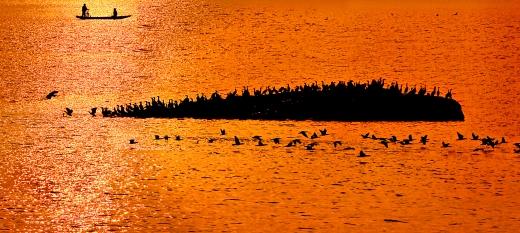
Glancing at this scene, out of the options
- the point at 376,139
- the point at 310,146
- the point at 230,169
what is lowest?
the point at 230,169

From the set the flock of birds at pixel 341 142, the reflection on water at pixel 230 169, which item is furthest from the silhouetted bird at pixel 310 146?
the reflection on water at pixel 230 169

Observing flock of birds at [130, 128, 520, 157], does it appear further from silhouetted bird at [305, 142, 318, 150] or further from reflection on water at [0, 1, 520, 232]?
reflection on water at [0, 1, 520, 232]

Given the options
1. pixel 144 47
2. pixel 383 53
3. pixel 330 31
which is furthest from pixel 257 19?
pixel 383 53

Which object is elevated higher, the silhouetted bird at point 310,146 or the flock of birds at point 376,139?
the flock of birds at point 376,139

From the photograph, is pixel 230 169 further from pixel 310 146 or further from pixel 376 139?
pixel 376 139

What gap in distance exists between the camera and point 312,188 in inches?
873

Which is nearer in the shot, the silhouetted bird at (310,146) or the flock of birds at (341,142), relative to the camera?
the silhouetted bird at (310,146)

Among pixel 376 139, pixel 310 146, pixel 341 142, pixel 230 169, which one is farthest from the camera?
pixel 376 139

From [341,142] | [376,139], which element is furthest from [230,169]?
[376,139]

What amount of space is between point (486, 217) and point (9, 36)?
98.4 metres

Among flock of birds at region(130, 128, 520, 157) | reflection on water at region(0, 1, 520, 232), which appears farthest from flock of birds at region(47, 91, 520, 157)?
reflection on water at region(0, 1, 520, 232)

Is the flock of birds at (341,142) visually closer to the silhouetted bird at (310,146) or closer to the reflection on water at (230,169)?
A: the silhouetted bird at (310,146)

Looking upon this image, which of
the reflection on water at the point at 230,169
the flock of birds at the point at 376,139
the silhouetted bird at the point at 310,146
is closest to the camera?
the reflection on water at the point at 230,169

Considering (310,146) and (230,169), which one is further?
(310,146)
